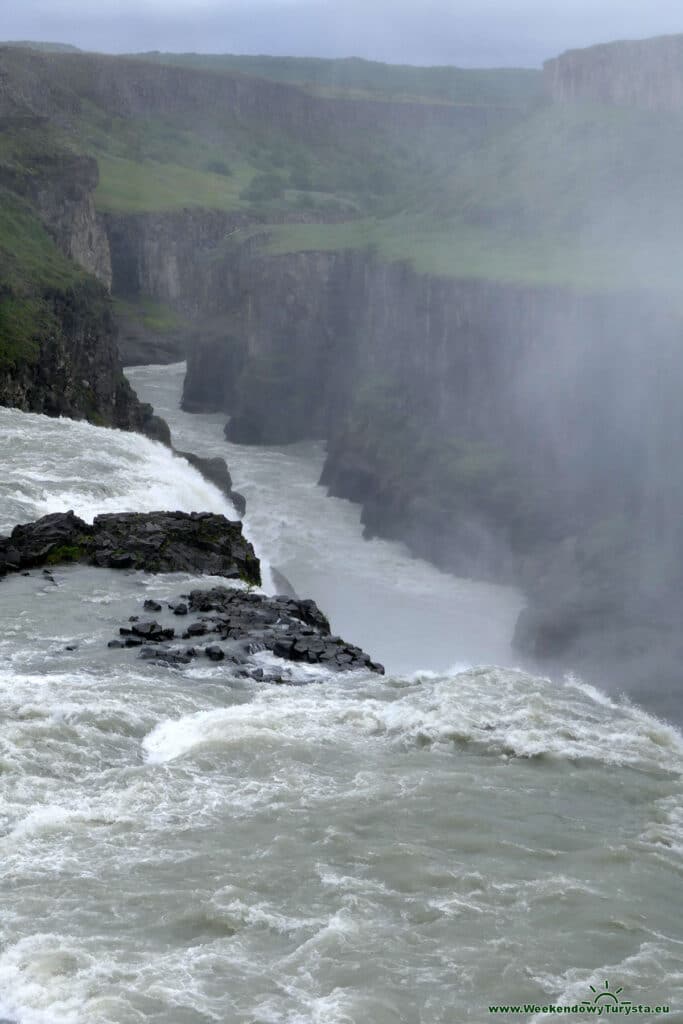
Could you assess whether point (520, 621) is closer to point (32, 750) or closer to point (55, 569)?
point (55, 569)

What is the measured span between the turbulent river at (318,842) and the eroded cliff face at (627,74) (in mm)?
75249

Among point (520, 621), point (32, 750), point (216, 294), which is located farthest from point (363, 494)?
point (32, 750)

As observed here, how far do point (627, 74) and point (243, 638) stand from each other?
7880 cm

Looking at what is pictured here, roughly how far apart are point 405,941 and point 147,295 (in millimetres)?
118812

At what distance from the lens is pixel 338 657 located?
3117 centimetres

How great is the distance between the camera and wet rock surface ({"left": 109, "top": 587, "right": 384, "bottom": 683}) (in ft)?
101

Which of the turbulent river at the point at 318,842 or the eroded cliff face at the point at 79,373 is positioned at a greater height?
the eroded cliff face at the point at 79,373

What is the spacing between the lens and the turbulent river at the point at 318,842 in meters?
18.3

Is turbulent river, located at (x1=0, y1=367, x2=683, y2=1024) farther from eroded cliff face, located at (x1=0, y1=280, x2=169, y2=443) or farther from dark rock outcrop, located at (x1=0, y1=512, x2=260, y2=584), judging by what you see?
eroded cliff face, located at (x1=0, y1=280, x2=169, y2=443)

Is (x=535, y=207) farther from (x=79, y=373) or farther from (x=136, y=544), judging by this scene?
(x=136, y=544)

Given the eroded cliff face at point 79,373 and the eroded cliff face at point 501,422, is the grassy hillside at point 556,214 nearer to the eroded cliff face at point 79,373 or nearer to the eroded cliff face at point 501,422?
the eroded cliff face at point 501,422

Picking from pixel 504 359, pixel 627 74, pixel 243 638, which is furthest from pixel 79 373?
pixel 627 74

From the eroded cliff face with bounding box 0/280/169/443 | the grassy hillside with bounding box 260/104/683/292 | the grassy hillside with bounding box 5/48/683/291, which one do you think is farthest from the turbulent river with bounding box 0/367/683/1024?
the grassy hillside with bounding box 260/104/683/292

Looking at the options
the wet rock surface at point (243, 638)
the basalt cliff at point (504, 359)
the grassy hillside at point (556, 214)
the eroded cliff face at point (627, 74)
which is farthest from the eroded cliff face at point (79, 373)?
the eroded cliff face at point (627, 74)
